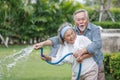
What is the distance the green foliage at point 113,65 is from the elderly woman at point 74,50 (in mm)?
2331

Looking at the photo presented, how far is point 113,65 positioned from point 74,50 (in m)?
2.61

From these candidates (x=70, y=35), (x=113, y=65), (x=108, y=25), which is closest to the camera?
(x=70, y=35)

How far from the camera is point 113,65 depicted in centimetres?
691

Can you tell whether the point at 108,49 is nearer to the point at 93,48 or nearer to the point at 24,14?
the point at 93,48

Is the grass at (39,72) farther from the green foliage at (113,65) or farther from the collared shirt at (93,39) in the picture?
the collared shirt at (93,39)

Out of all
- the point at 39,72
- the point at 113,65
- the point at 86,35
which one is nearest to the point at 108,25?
the point at 39,72

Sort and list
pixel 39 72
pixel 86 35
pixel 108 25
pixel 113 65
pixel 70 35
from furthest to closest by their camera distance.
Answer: pixel 108 25, pixel 39 72, pixel 113 65, pixel 86 35, pixel 70 35

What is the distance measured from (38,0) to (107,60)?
9.14 m

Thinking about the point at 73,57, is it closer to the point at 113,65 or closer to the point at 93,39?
the point at 93,39

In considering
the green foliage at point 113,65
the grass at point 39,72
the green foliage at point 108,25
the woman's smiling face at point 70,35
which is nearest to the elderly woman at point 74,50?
the woman's smiling face at point 70,35

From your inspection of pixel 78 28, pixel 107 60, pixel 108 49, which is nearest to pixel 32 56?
pixel 108 49

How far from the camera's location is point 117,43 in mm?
8211

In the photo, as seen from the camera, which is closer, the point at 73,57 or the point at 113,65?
the point at 73,57

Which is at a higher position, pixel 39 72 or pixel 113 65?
pixel 113 65
